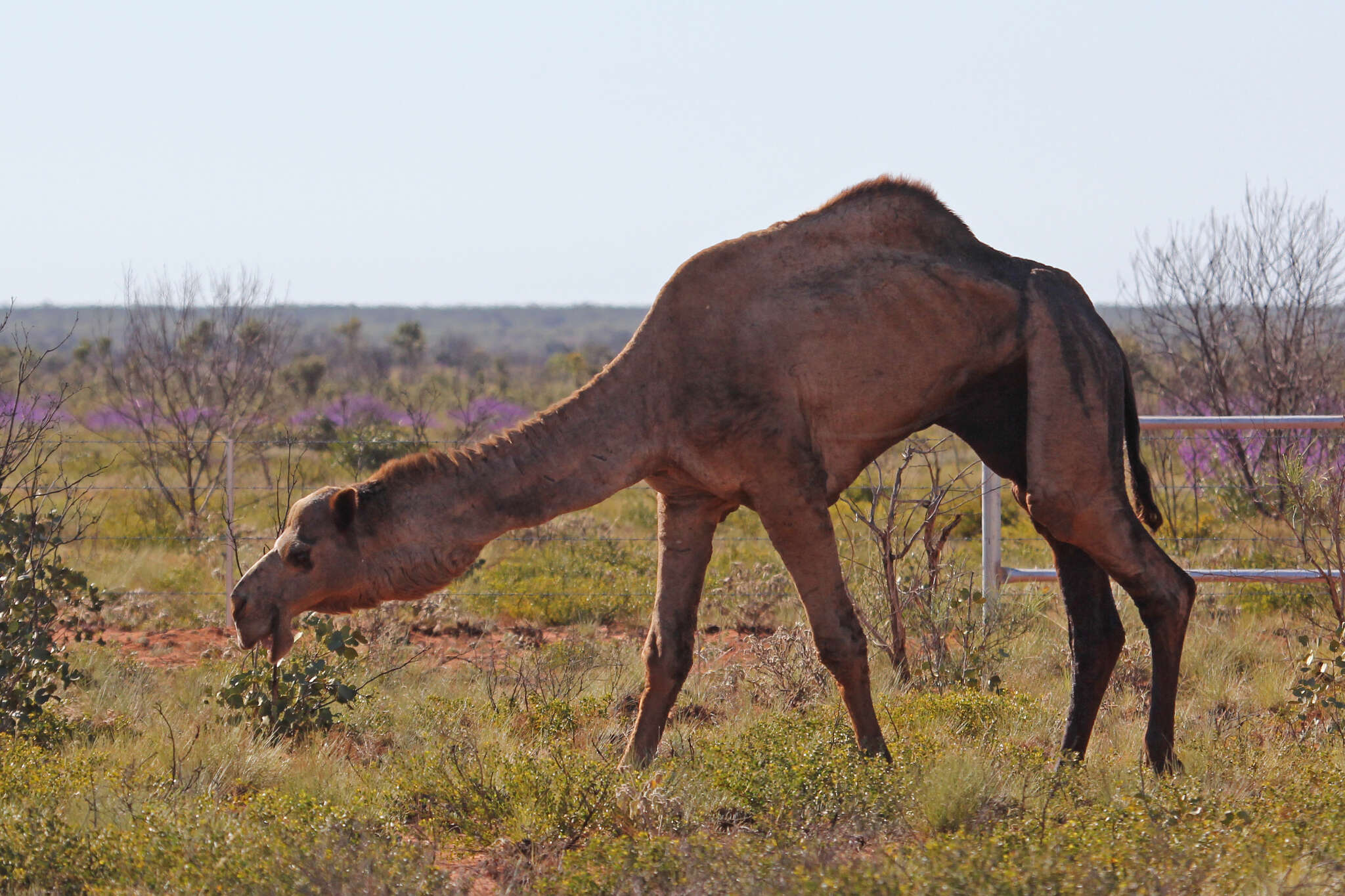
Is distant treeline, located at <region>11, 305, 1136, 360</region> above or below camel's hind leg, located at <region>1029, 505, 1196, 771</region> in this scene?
above

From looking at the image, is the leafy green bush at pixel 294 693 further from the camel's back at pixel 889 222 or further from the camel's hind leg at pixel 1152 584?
the camel's hind leg at pixel 1152 584

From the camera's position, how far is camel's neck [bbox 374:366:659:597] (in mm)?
5441

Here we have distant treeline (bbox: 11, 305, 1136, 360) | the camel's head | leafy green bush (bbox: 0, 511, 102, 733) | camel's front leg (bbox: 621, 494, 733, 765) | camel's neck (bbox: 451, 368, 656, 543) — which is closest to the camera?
the camel's head

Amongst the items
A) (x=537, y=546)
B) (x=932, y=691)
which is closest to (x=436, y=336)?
(x=537, y=546)

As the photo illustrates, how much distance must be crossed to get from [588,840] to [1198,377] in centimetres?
1293

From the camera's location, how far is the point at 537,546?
47.1 feet

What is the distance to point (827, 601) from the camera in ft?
19.0

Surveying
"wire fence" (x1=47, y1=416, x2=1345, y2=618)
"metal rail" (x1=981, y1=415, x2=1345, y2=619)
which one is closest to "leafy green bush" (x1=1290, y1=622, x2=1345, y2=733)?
"metal rail" (x1=981, y1=415, x2=1345, y2=619)

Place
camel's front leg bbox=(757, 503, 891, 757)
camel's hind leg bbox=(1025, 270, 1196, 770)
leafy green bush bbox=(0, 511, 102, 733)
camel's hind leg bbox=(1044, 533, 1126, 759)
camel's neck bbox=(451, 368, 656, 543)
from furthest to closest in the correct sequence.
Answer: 1. leafy green bush bbox=(0, 511, 102, 733)
2. camel's hind leg bbox=(1044, 533, 1126, 759)
3. camel's hind leg bbox=(1025, 270, 1196, 770)
4. camel's front leg bbox=(757, 503, 891, 757)
5. camel's neck bbox=(451, 368, 656, 543)

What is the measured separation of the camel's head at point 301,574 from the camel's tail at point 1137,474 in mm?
3835

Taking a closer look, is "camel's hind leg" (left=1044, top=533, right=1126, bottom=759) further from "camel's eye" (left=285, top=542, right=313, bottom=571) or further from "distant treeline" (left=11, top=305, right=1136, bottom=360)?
"distant treeline" (left=11, top=305, right=1136, bottom=360)

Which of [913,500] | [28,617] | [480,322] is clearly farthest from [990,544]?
[480,322]

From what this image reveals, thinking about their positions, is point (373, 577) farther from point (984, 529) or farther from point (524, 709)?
point (984, 529)

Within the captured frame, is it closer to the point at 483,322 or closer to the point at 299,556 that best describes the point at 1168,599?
the point at 299,556
